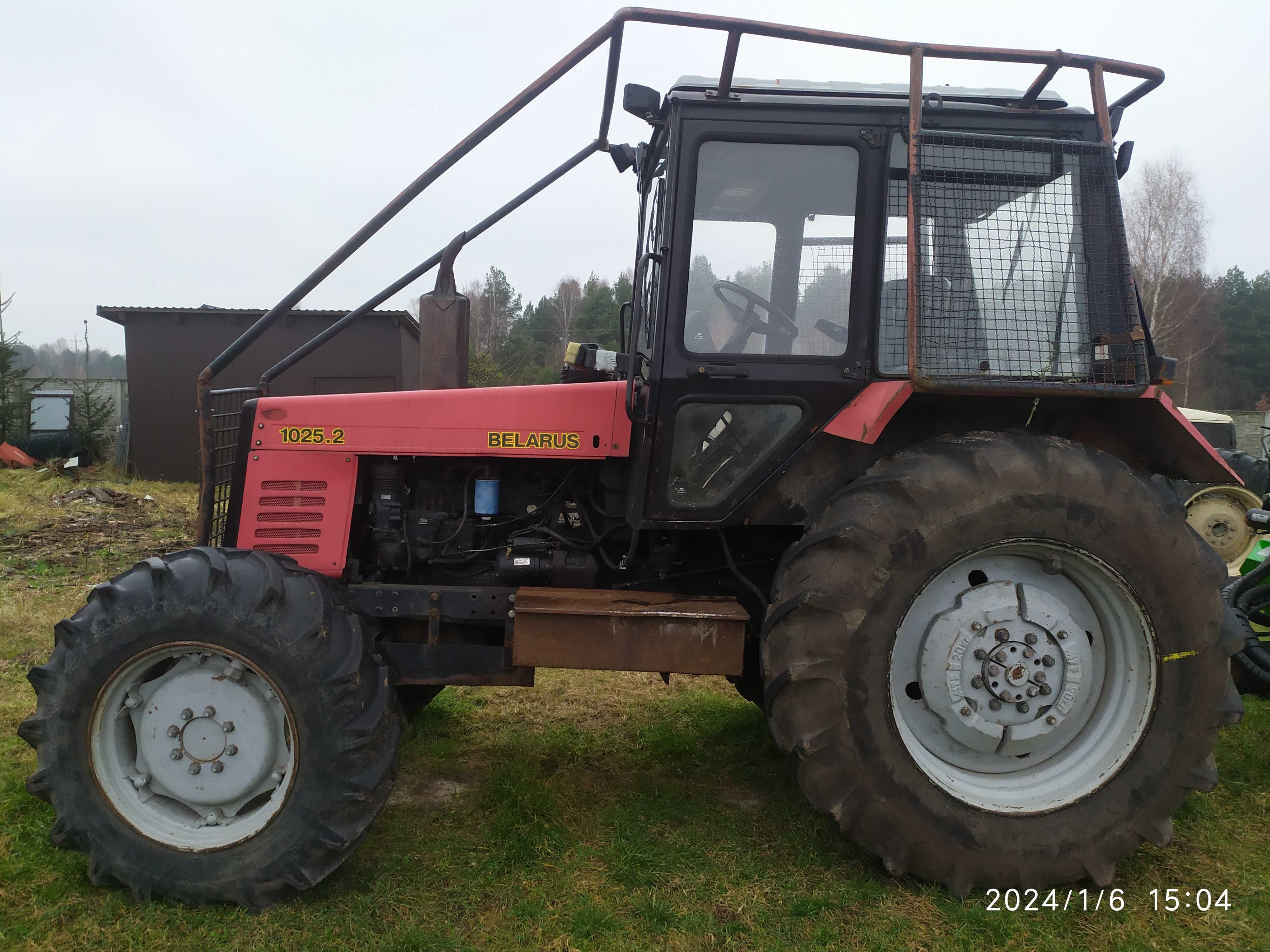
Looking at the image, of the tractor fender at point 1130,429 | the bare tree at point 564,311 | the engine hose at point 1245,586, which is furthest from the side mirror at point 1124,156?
the bare tree at point 564,311

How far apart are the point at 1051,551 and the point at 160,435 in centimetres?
1546

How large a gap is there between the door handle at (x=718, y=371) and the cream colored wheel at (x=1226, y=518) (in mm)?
9410

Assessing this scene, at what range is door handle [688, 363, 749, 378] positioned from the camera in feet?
8.97

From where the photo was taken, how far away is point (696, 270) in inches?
109

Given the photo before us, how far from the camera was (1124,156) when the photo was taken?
288cm

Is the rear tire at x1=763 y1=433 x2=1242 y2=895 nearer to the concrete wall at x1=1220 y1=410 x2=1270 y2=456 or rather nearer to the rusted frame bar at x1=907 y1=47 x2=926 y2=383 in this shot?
the rusted frame bar at x1=907 y1=47 x2=926 y2=383

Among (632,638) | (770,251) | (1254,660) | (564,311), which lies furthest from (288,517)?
(564,311)

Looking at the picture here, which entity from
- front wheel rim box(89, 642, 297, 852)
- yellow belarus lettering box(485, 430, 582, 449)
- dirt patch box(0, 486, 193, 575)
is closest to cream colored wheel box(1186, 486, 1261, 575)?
yellow belarus lettering box(485, 430, 582, 449)

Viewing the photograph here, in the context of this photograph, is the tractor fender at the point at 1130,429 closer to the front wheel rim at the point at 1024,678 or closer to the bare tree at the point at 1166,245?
the front wheel rim at the point at 1024,678

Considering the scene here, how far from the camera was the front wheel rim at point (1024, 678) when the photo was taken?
268 centimetres

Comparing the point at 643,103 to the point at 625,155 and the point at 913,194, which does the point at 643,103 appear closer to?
the point at 625,155

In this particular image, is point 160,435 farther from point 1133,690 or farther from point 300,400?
point 1133,690
